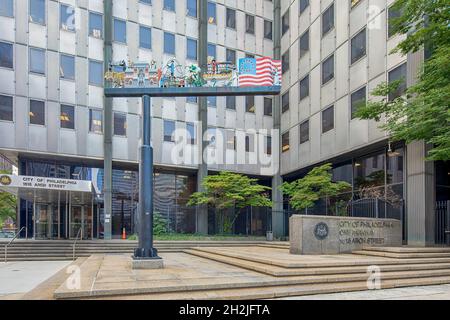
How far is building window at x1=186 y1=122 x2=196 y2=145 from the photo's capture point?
107ft

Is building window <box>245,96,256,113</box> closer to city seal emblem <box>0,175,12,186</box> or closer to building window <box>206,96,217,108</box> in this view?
building window <box>206,96,217,108</box>

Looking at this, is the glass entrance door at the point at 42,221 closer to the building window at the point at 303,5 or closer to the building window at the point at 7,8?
the building window at the point at 7,8

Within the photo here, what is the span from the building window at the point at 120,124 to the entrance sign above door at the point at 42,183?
7.38 m

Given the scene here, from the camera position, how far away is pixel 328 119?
2778 cm

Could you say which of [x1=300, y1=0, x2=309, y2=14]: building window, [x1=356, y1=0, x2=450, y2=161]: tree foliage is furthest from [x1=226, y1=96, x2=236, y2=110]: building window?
[x1=356, y1=0, x2=450, y2=161]: tree foliage

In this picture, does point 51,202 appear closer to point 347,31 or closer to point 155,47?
point 155,47

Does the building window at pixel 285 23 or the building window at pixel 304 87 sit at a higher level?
the building window at pixel 285 23

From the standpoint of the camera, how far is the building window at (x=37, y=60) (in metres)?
27.9

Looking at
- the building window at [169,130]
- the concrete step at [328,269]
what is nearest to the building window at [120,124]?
the building window at [169,130]

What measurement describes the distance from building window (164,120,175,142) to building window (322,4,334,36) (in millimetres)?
12852

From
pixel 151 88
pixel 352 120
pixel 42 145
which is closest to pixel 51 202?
pixel 42 145

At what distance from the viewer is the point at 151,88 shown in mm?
14133

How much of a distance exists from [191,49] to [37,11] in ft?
37.3
